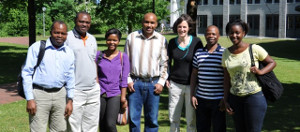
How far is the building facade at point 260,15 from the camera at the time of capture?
4519cm

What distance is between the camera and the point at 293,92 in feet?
38.6

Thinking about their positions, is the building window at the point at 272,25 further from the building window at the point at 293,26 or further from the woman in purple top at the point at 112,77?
the woman in purple top at the point at 112,77

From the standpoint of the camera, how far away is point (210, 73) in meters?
4.94

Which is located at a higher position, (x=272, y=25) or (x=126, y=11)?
(x=126, y=11)

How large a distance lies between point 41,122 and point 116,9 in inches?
1174

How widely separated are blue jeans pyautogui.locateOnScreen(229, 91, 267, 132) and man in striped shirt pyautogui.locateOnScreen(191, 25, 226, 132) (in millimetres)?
409

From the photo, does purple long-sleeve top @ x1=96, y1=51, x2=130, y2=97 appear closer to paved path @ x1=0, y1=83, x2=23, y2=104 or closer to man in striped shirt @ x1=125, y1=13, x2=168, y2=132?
man in striped shirt @ x1=125, y1=13, x2=168, y2=132

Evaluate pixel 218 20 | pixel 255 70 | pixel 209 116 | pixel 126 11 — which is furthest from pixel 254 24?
pixel 255 70

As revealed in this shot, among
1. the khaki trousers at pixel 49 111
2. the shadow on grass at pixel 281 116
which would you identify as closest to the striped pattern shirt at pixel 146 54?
the khaki trousers at pixel 49 111

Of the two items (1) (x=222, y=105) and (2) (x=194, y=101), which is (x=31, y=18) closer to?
(2) (x=194, y=101)

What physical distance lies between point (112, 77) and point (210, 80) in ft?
4.22

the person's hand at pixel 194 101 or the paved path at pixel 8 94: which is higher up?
the person's hand at pixel 194 101

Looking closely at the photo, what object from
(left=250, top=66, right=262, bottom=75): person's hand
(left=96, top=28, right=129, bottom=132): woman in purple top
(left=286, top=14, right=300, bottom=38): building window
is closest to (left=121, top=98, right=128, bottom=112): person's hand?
(left=96, top=28, right=129, bottom=132): woman in purple top

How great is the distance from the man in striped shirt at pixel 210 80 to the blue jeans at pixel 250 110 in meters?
0.41
